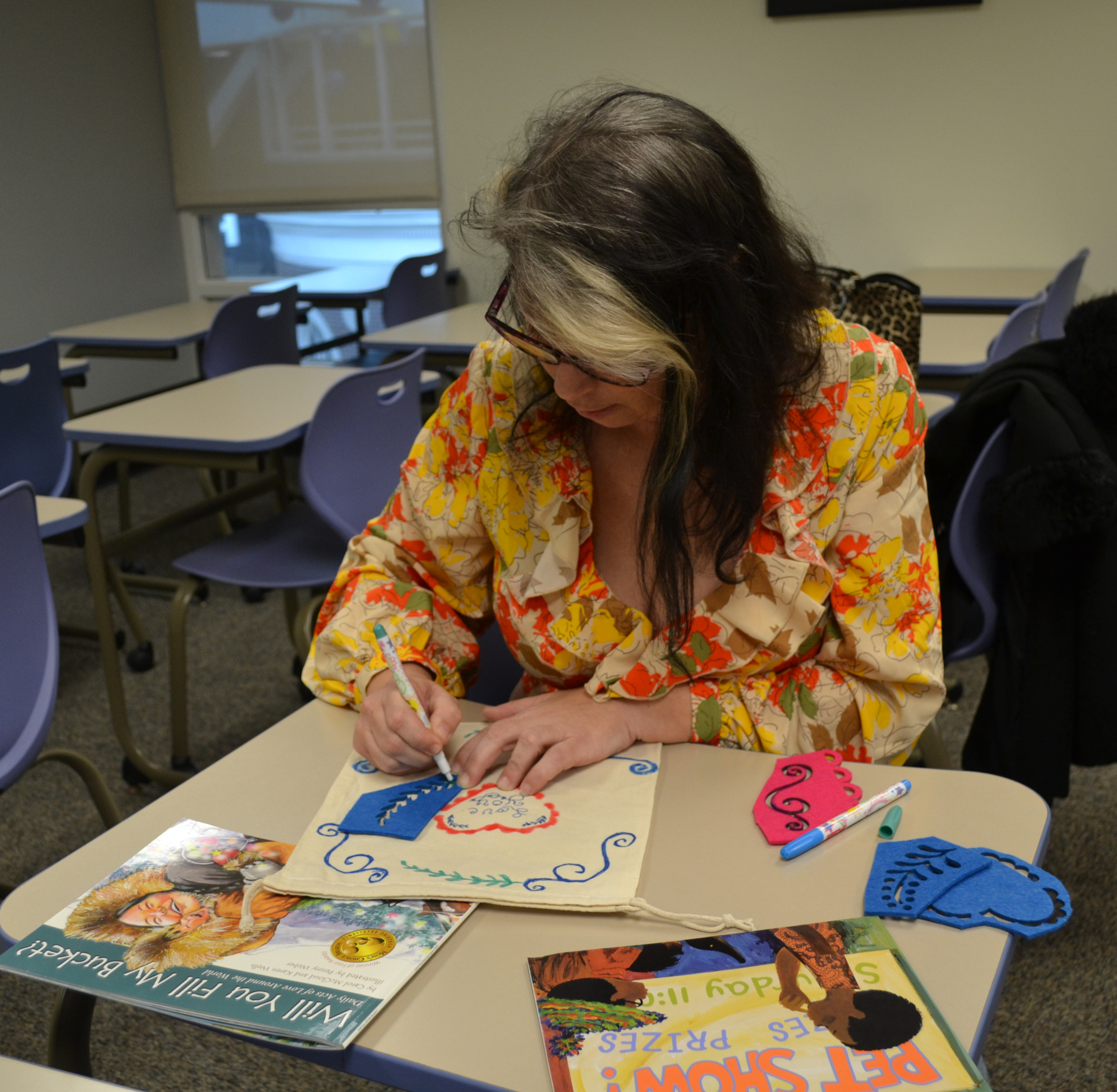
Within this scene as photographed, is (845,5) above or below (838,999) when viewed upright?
above

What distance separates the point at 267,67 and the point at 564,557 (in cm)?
484

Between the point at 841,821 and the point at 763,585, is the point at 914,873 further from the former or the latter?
the point at 763,585

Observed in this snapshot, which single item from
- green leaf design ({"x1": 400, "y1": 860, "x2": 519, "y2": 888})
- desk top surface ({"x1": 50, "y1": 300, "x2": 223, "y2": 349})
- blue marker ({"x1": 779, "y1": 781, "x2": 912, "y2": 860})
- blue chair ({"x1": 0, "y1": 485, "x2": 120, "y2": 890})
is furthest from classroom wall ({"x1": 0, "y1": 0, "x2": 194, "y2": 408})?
blue marker ({"x1": 779, "y1": 781, "x2": 912, "y2": 860})

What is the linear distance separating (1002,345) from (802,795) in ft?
6.14

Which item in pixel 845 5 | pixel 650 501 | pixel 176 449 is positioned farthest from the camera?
pixel 845 5

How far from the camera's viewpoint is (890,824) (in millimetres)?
798

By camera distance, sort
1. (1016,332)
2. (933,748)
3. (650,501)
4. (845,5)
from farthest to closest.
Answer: (845,5) → (1016,332) → (933,748) → (650,501)

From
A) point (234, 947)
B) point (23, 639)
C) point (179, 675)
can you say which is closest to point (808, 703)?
point (234, 947)

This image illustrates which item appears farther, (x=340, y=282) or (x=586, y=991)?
(x=340, y=282)

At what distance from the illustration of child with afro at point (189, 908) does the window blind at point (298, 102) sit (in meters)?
4.55

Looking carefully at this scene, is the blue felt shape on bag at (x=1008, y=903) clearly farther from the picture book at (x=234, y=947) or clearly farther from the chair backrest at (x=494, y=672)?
the chair backrest at (x=494, y=672)

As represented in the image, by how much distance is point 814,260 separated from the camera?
0.98 meters

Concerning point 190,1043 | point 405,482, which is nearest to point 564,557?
point 405,482

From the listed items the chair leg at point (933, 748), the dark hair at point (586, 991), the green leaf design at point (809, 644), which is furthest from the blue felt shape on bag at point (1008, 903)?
the chair leg at point (933, 748)
